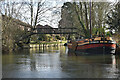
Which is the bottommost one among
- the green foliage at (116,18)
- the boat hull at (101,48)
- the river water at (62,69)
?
the river water at (62,69)

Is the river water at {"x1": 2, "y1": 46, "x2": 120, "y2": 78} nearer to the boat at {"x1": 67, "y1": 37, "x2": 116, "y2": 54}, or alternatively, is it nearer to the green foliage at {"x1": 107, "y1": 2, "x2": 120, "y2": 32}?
the green foliage at {"x1": 107, "y1": 2, "x2": 120, "y2": 32}

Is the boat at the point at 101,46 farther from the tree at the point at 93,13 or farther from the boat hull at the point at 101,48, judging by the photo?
the tree at the point at 93,13

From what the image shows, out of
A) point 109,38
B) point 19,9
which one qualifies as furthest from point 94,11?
point 19,9

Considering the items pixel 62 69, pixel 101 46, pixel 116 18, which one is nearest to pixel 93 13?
pixel 101 46

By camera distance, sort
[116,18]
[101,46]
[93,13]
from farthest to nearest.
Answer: [93,13] < [101,46] < [116,18]

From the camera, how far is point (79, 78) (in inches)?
374

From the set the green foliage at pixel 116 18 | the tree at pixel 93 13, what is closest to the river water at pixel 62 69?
the green foliage at pixel 116 18

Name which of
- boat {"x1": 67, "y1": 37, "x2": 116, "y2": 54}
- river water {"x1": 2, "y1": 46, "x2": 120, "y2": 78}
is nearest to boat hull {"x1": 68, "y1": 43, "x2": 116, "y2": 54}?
boat {"x1": 67, "y1": 37, "x2": 116, "y2": 54}

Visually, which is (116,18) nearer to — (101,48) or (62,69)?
(101,48)

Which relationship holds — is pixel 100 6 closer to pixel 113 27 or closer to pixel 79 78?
pixel 113 27

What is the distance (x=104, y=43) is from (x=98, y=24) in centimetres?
871

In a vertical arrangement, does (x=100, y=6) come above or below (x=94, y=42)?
above

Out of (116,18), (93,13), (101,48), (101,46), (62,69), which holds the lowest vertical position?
(62,69)

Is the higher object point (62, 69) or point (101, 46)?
point (101, 46)
